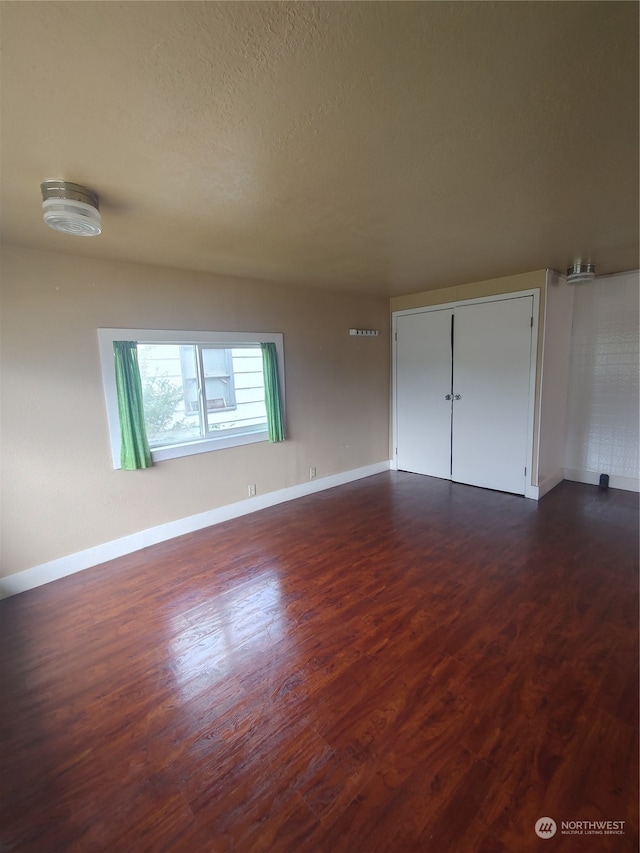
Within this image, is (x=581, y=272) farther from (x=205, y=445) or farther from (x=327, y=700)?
(x=327, y=700)

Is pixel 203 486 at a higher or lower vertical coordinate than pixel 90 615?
higher

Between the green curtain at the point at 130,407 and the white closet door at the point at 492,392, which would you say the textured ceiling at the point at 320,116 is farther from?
the white closet door at the point at 492,392

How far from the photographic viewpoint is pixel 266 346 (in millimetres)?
3828

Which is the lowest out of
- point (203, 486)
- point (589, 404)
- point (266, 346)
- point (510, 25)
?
point (203, 486)

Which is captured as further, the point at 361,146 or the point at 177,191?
the point at 177,191

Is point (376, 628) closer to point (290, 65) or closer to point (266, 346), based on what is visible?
point (290, 65)

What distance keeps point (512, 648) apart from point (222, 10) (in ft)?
9.04

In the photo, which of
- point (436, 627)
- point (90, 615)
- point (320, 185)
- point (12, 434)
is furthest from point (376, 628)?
point (12, 434)

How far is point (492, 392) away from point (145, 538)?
Answer: 12.7 feet

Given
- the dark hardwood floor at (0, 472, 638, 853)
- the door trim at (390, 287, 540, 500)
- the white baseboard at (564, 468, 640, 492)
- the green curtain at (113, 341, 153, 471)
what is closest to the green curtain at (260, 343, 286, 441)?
the green curtain at (113, 341, 153, 471)

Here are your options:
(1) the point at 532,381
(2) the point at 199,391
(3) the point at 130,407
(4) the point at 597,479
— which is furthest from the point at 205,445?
(4) the point at 597,479

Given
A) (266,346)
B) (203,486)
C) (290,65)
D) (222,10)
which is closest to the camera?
(222,10)

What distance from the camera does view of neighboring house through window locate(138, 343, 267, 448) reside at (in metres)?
3.23

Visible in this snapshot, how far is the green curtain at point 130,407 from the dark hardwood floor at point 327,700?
86 centimetres
